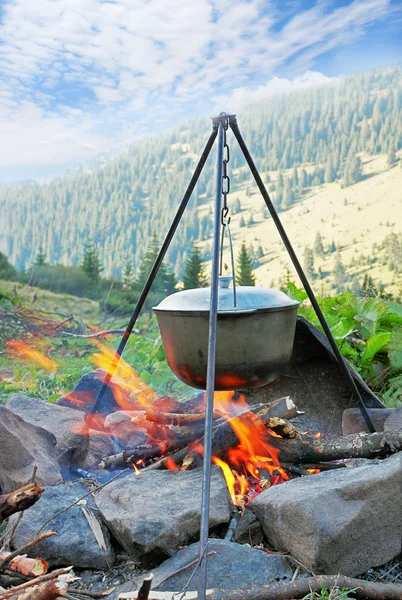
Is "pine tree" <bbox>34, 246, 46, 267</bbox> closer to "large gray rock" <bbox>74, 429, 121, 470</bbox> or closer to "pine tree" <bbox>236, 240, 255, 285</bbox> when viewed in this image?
"pine tree" <bbox>236, 240, 255, 285</bbox>

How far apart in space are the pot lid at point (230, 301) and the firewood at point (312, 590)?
0.99 m

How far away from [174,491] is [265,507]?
1.25 ft

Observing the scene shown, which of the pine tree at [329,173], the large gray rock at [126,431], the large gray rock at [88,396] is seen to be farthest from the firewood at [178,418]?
the pine tree at [329,173]

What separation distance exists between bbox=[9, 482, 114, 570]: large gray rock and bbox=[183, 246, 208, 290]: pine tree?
508cm

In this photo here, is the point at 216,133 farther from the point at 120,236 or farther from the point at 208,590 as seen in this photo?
the point at 120,236

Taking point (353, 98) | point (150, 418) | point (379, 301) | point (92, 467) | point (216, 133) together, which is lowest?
point (92, 467)

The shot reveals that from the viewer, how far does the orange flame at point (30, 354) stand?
5844mm

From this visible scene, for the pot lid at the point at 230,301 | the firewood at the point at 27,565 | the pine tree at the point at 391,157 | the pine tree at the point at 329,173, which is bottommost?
the firewood at the point at 27,565

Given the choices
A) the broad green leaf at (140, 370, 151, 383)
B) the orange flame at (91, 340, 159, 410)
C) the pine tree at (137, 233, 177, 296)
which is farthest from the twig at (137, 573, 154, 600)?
the pine tree at (137, 233, 177, 296)

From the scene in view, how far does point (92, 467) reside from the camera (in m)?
2.95

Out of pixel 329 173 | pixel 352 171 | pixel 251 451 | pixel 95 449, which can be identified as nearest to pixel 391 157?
pixel 352 171

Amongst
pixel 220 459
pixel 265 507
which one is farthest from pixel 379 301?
pixel 265 507

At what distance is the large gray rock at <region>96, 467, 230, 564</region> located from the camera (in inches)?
79.8

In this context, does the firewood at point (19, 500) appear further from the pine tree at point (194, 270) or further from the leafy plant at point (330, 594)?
the pine tree at point (194, 270)
